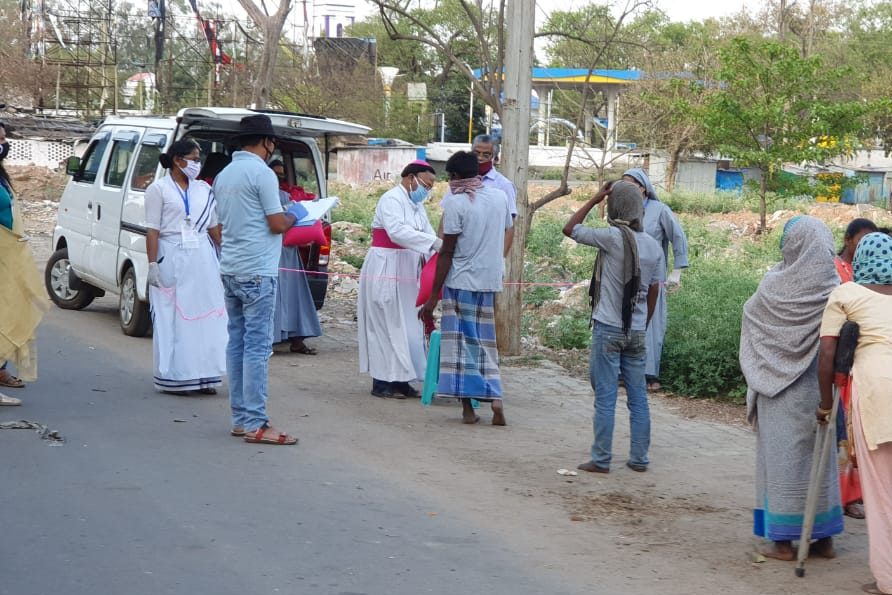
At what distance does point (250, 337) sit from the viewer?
718 cm

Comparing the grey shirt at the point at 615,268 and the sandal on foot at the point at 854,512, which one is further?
the grey shirt at the point at 615,268

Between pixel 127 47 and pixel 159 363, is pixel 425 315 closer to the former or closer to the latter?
pixel 159 363

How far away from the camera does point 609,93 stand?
167 feet

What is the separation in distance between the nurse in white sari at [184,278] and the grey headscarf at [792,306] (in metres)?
4.73

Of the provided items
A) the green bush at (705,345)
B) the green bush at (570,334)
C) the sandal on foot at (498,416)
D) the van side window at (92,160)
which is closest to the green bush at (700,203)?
the green bush at (570,334)

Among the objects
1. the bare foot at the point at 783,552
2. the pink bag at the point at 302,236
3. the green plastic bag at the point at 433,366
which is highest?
the pink bag at the point at 302,236

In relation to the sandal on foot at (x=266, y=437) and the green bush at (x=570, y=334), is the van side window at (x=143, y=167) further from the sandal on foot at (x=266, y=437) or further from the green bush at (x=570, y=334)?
the sandal on foot at (x=266, y=437)

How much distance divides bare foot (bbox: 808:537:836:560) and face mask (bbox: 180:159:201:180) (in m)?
5.34

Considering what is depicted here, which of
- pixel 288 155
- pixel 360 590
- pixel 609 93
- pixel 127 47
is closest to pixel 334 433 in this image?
pixel 360 590

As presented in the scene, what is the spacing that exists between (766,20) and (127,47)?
108 ft

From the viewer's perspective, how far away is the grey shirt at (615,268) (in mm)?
6891

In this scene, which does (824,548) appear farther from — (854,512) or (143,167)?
(143,167)

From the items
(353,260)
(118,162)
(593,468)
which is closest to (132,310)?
(118,162)

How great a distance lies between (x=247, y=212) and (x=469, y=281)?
1.76 m
